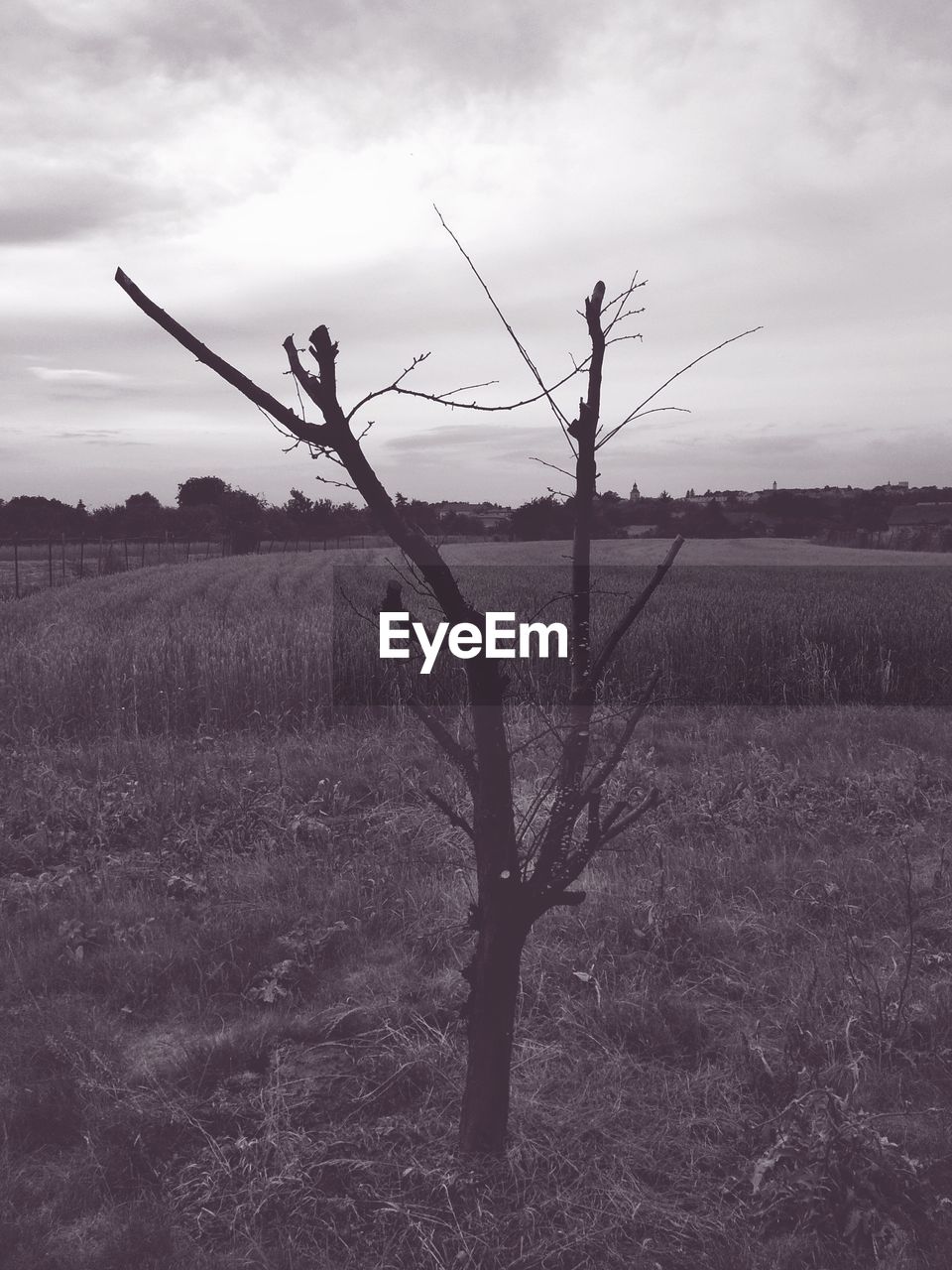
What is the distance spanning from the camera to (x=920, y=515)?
64000 mm

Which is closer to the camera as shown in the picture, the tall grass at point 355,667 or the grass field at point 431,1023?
the grass field at point 431,1023

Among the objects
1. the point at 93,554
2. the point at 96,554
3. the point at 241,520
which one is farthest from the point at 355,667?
the point at 241,520

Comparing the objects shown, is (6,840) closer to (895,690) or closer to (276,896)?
(276,896)

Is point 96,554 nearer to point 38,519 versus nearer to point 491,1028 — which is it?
point 38,519

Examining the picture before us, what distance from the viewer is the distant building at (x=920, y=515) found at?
58.9m

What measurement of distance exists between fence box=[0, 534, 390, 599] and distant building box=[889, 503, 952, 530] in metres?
35.1

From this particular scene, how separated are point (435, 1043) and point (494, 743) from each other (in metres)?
1.49

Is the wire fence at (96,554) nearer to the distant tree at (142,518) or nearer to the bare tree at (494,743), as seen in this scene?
the distant tree at (142,518)

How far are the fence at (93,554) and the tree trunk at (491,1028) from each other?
2569cm

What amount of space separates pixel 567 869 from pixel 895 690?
30.0ft

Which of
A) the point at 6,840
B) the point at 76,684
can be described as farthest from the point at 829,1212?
the point at 76,684

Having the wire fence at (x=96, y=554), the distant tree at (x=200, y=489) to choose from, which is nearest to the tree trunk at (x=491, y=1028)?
the wire fence at (x=96, y=554)

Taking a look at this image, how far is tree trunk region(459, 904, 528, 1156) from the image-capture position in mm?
2465

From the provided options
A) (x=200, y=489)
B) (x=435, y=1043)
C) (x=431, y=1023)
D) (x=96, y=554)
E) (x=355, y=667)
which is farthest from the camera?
(x=200, y=489)
